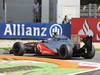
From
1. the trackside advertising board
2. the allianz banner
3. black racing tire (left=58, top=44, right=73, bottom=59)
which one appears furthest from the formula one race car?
the allianz banner

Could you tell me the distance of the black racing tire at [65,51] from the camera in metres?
16.1

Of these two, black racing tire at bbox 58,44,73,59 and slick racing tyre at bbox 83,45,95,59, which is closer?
black racing tire at bbox 58,44,73,59

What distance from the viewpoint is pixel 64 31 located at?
2856 centimetres

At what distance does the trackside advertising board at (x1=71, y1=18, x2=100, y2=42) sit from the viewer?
1077 inches

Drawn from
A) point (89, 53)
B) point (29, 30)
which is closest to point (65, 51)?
point (89, 53)

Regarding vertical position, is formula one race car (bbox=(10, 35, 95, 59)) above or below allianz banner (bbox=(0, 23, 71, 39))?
below

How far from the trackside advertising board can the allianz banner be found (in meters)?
0.72

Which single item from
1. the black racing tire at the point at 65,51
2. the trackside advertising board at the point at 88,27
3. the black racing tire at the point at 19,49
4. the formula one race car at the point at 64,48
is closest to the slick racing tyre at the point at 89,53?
the formula one race car at the point at 64,48

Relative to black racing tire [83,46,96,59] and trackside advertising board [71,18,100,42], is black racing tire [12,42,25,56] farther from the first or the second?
trackside advertising board [71,18,100,42]

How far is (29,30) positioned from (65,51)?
40.7ft

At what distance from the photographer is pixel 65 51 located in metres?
16.2

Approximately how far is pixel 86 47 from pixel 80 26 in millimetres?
11168

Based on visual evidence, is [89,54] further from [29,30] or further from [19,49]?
[29,30]

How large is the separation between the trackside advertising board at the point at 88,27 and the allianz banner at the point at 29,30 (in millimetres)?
717
